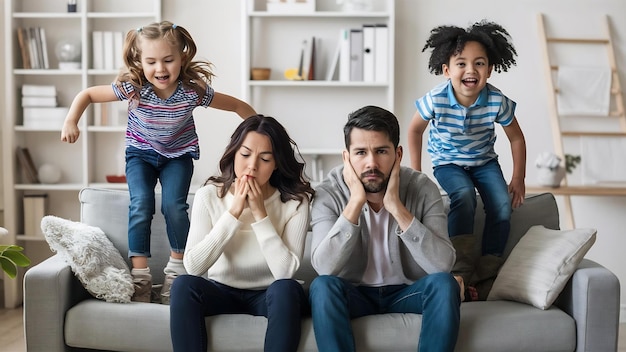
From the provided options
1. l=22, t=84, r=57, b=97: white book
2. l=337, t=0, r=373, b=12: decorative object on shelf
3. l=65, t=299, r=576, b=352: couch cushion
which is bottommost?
l=65, t=299, r=576, b=352: couch cushion

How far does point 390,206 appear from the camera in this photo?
2695 millimetres

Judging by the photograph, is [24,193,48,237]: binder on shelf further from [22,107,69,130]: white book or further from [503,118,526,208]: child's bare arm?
[503,118,526,208]: child's bare arm

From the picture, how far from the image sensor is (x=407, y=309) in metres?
2.75

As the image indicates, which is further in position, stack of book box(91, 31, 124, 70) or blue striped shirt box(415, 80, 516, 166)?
stack of book box(91, 31, 124, 70)

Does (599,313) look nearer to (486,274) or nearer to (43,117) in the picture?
(486,274)

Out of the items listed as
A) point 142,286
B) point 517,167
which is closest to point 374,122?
point 517,167

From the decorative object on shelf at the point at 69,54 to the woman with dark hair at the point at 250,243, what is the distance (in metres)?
2.12

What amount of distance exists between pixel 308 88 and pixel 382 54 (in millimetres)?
501

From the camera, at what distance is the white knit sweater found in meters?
2.73

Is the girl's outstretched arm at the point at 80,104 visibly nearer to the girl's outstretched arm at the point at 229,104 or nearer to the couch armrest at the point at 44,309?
the girl's outstretched arm at the point at 229,104

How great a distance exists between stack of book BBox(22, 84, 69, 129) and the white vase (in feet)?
8.71

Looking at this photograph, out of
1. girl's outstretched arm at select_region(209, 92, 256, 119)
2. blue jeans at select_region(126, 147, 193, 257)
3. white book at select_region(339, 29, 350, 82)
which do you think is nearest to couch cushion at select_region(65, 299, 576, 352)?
blue jeans at select_region(126, 147, 193, 257)

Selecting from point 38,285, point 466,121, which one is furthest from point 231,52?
point 38,285

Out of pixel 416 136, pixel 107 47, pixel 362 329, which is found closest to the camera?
pixel 362 329
